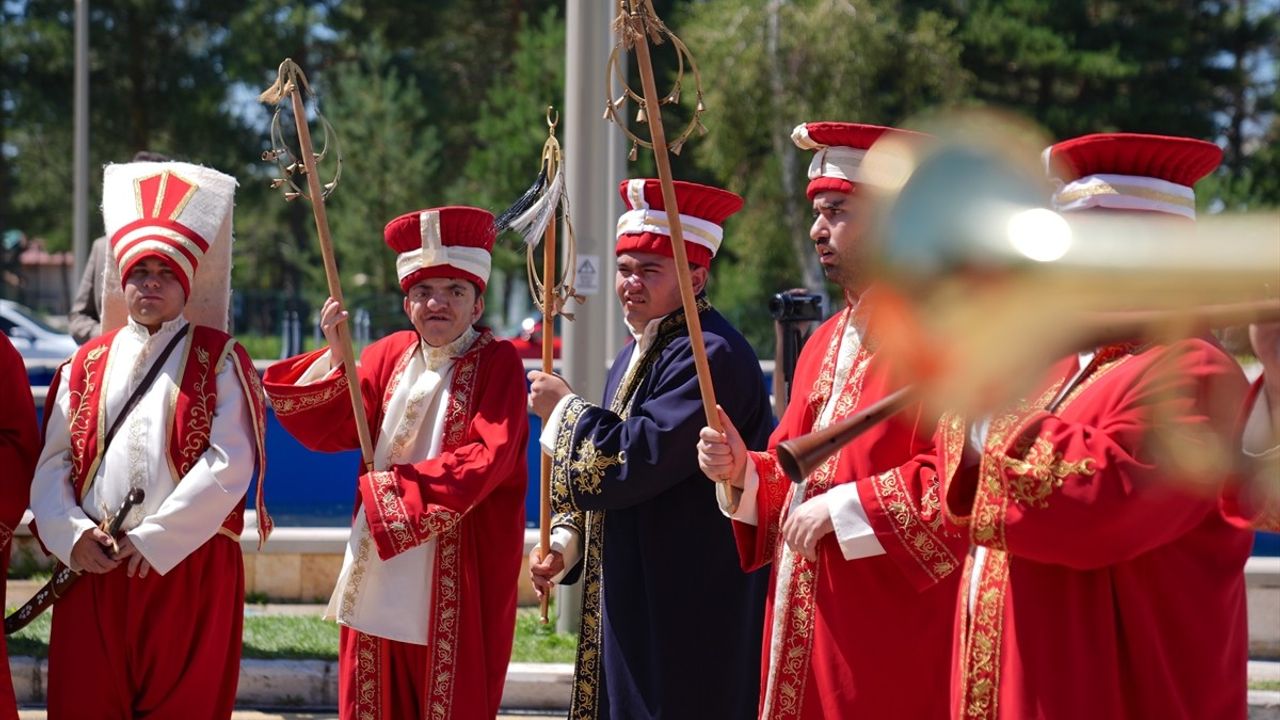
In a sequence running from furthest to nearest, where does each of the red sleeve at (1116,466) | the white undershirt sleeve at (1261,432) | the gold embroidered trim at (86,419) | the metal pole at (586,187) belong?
the metal pole at (586,187), the gold embroidered trim at (86,419), the red sleeve at (1116,466), the white undershirt sleeve at (1261,432)

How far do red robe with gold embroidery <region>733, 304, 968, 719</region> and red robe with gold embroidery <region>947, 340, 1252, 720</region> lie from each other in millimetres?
439

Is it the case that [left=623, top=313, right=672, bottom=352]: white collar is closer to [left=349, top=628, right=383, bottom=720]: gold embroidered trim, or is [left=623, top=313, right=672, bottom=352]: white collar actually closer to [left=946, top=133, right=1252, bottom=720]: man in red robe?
[left=349, top=628, right=383, bottom=720]: gold embroidered trim

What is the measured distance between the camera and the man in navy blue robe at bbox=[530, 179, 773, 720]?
4492mm

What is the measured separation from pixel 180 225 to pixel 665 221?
1.45 metres

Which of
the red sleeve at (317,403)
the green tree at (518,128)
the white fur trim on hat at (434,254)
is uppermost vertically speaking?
the green tree at (518,128)

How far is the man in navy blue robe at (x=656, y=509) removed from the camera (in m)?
4.49

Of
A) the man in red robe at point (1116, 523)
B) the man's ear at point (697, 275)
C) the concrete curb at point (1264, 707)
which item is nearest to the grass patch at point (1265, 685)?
the concrete curb at point (1264, 707)

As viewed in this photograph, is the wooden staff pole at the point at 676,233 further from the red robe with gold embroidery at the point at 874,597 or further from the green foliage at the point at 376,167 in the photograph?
the green foliage at the point at 376,167

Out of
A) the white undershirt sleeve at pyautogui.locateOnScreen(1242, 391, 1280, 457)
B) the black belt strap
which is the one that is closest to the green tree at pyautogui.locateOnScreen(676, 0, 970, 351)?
the black belt strap

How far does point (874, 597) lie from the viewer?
3924 mm

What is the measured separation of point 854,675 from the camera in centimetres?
390

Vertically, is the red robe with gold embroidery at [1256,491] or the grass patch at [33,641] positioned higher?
the red robe with gold embroidery at [1256,491]

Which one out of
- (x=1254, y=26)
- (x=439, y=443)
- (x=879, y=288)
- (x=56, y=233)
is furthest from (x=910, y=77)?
(x=879, y=288)

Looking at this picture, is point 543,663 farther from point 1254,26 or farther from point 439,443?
point 1254,26
